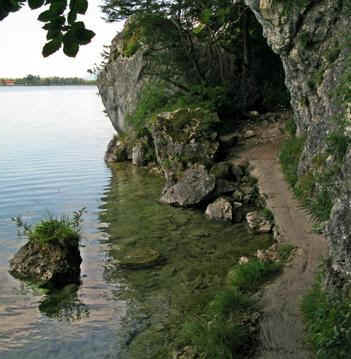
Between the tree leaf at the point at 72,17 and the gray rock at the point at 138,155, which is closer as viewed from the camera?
the tree leaf at the point at 72,17

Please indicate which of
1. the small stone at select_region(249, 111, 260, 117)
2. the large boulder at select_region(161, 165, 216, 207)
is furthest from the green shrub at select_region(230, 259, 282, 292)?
the small stone at select_region(249, 111, 260, 117)

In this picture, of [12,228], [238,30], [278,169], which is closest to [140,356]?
[12,228]

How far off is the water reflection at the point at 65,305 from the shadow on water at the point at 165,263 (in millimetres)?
830

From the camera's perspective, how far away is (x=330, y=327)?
6824mm

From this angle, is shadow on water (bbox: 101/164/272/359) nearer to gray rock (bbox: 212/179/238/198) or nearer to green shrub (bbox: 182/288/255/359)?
green shrub (bbox: 182/288/255/359)

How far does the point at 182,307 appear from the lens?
990 centimetres

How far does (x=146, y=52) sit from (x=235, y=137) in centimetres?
761

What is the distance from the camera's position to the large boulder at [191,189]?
55.7 ft

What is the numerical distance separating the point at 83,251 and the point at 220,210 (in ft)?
14.4

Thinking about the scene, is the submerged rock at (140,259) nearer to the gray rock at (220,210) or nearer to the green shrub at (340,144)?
the gray rock at (220,210)

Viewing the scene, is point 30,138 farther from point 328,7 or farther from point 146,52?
point 328,7

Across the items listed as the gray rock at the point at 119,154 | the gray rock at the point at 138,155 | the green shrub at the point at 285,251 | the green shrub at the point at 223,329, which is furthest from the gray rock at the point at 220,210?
the gray rock at the point at 119,154

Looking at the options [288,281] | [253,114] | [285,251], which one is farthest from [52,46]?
[253,114]

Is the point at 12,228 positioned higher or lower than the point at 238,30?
lower
